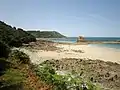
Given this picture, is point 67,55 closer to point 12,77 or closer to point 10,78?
point 12,77

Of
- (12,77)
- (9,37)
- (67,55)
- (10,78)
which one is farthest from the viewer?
(9,37)

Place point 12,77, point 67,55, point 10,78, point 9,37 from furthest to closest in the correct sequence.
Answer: point 9,37, point 67,55, point 12,77, point 10,78

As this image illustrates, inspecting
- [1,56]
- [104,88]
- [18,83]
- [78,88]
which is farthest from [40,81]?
[1,56]

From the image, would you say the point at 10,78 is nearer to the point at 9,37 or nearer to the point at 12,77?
the point at 12,77

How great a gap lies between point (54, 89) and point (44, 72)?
2.82 metres

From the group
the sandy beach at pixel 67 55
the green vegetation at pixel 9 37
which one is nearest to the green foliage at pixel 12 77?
Answer: the green vegetation at pixel 9 37

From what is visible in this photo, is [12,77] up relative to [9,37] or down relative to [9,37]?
down

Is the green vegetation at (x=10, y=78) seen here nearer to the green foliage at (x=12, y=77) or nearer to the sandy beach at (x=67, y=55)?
the green foliage at (x=12, y=77)

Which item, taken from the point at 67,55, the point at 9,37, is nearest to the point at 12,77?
the point at 67,55

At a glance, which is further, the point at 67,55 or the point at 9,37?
the point at 9,37

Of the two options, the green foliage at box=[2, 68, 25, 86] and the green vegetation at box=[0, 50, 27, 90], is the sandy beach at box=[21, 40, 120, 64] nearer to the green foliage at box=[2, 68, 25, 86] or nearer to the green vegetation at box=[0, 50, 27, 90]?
the green vegetation at box=[0, 50, 27, 90]

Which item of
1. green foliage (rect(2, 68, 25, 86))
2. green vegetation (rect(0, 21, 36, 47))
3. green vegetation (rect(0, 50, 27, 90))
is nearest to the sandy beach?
green vegetation (rect(0, 21, 36, 47))

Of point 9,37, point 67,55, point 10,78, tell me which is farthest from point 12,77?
point 9,37

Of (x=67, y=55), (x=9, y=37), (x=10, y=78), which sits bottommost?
(x=67, y=55)
